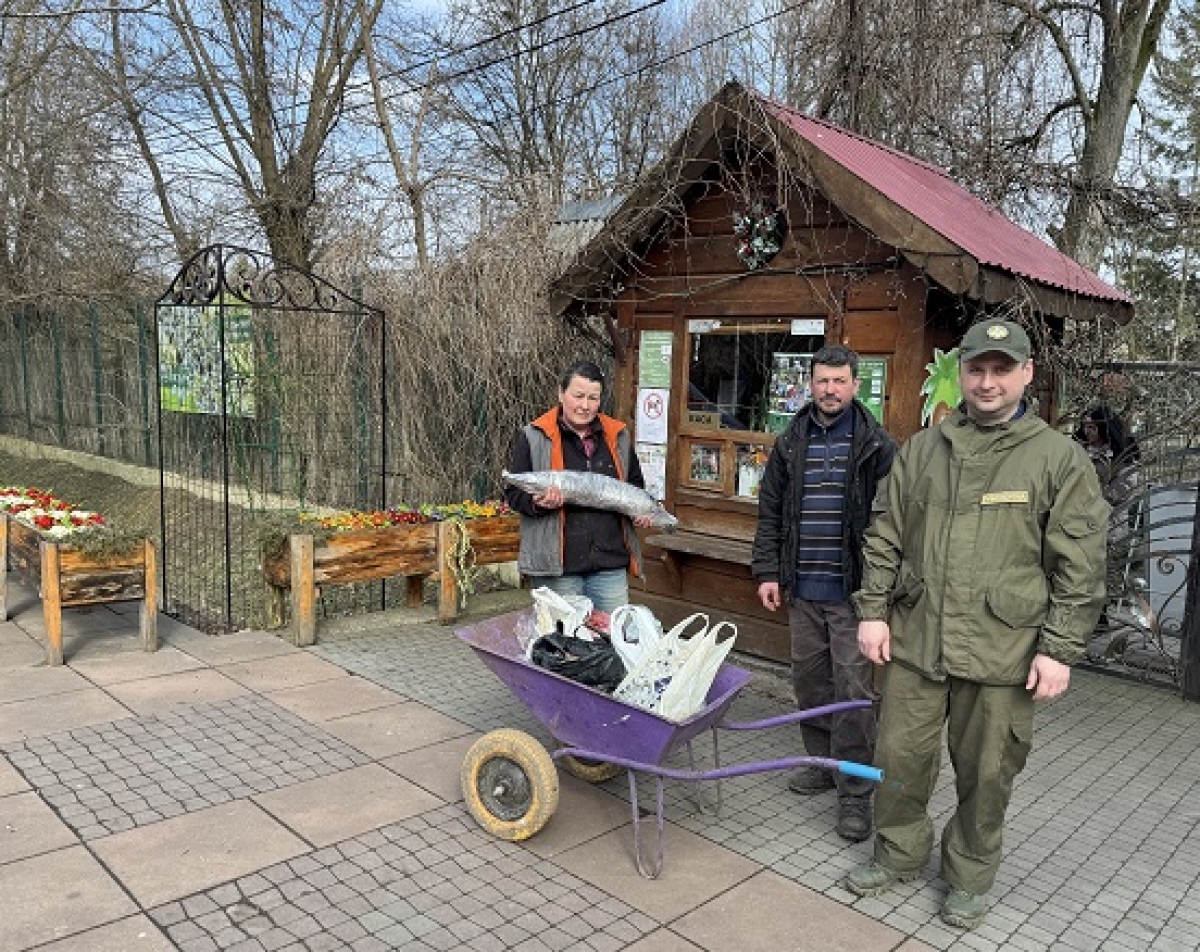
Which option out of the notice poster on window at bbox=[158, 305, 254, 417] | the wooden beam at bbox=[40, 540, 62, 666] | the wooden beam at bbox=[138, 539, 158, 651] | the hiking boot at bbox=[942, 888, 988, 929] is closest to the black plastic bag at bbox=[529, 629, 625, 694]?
the hiking boot at bbox=[942, 888, 988, 929]

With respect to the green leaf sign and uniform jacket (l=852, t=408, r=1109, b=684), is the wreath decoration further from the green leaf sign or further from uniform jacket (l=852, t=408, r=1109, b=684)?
uniform jacket (l=852, t=408, r=1109, b=684)

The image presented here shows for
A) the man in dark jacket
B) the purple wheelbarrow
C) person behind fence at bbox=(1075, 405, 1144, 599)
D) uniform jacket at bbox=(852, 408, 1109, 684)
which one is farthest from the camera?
person behind fence at bbox=(1075, 405, 1144, 599)

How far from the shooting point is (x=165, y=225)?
15.3m

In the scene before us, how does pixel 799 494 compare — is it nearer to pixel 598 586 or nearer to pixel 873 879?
pixel 598 586

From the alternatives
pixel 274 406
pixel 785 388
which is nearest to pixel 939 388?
pixel 785 388

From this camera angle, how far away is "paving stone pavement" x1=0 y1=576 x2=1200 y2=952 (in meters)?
3.01

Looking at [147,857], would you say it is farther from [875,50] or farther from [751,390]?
[875,50]

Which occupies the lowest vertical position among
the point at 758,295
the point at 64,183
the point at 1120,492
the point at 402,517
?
the point at 402,517

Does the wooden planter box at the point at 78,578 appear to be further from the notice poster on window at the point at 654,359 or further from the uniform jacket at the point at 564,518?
the notice poster on window at the point at 654,359

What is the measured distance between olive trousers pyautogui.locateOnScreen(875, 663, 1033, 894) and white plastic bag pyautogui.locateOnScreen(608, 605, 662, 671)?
0.94 meters

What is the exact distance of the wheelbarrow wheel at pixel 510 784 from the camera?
11.3 ft

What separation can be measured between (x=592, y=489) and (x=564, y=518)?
22cm

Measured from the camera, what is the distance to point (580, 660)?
3.54m

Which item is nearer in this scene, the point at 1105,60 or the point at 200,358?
the point at 200,358
